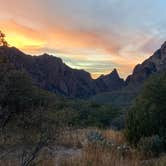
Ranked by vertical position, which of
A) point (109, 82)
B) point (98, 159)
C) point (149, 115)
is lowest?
point (98, 159)

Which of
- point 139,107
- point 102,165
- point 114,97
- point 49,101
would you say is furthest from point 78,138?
point 114,97

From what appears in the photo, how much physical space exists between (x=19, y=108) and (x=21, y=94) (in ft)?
1.39

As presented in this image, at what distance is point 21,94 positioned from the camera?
395 inches

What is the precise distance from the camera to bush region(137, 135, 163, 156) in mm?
14509

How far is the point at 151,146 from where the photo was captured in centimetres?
1464

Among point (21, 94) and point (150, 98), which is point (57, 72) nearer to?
point (150, 98)

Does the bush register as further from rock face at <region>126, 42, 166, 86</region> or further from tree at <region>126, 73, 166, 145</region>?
rock face at <region>126, 42, 166, 86</region>

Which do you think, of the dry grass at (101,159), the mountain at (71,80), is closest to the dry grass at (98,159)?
the dry grass at (101,159)

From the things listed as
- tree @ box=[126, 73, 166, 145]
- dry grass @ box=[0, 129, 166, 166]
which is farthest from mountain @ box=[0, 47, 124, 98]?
dry grass @ box=[0, 129, 166, 166]

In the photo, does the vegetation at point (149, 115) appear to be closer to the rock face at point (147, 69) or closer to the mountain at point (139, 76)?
the mountain at point (139, 76)

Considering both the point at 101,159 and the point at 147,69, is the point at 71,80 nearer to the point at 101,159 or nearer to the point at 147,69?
the point at 147,69

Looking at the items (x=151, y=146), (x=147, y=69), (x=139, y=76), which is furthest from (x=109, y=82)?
(x=151, y=146)

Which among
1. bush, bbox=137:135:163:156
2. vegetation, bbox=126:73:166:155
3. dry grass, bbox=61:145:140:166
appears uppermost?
vegetation, bbox=126:73:166:155

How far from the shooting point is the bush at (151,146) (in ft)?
47.6
